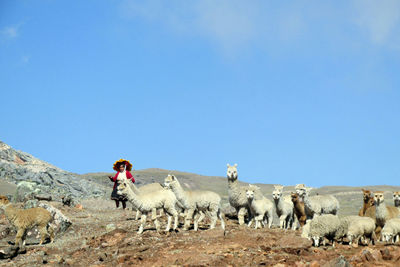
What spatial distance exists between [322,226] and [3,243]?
12.0 metres

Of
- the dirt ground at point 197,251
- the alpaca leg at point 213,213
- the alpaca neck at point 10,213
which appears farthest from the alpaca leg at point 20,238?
the alpaca leg at point 213,213

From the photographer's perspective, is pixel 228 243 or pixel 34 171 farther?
pixel 34 171

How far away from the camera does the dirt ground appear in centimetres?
1127

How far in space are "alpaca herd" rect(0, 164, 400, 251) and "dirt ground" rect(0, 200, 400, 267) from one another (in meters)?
0.55

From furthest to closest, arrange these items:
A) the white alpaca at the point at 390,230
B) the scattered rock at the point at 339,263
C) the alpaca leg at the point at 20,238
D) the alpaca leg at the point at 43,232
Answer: the alpaca leg at the point at 43,232, the alpaca leg at the point at 20,238, the white alpaca at the point at 390,230, the scattered rock at the point at 339,263

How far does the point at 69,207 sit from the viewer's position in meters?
25.2

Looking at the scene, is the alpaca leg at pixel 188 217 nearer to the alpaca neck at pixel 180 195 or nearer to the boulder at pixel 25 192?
the alpaca neck at pixel 180 195

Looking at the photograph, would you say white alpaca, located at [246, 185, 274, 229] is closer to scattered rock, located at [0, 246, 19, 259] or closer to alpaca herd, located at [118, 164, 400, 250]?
alpaca herd, located at [118, 164, 400, 250]

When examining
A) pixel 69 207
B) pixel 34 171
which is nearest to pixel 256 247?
pixel 69 207

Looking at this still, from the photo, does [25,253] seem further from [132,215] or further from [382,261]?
[382,261]

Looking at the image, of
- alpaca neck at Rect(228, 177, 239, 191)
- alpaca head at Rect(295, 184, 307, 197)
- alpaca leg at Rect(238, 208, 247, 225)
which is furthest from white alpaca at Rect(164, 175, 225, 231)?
alpaca head at Rect(295, 184, 307, 197)

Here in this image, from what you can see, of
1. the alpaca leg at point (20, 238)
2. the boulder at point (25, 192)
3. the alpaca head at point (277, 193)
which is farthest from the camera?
the boulder at point (25, 192)

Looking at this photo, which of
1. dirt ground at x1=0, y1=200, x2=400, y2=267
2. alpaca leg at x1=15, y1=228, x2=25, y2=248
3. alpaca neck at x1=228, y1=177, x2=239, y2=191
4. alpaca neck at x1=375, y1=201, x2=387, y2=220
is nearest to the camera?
dirt ground at x1=0, y1=200, x2=400, y2=267

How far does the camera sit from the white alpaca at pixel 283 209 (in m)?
17.8
